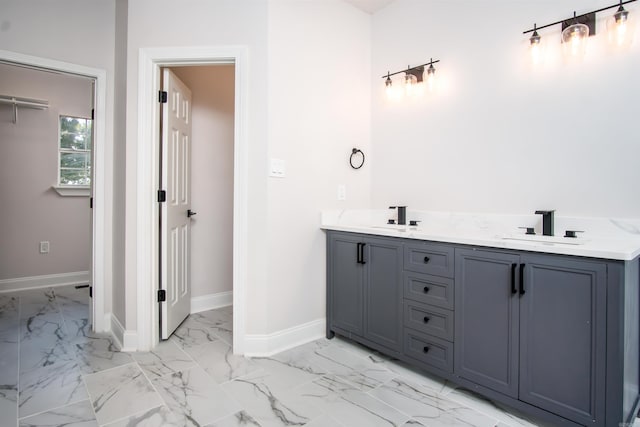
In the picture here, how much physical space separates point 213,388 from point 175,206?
1404mm

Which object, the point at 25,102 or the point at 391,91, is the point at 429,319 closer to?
the point at 391,91

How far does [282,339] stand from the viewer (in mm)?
2398

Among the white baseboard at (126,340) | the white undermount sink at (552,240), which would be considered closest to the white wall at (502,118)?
the white undermount sink at (552,240)

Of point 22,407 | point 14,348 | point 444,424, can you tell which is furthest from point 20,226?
point 444,424

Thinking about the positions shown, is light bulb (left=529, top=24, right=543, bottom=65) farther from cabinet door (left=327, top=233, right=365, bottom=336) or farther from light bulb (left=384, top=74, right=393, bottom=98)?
cabinet door (left=327, top=233, right=365, bottom=336)

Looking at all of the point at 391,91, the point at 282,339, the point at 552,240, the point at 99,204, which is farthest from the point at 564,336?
the point at 99,204

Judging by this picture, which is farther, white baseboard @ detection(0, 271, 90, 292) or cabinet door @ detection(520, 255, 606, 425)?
white baseboard @ detection(0, 271, 90, 292)

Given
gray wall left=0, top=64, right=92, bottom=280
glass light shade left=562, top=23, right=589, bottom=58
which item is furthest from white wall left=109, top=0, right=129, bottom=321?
glass light shade left=562, top=23, right=589, bottom=58

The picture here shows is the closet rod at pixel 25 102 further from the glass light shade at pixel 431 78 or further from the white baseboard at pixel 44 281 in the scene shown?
the glass light shade at pixel 431 78

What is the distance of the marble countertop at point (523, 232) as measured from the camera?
1.42 metres

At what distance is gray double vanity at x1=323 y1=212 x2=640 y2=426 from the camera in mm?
1344

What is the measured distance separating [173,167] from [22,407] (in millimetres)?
1654

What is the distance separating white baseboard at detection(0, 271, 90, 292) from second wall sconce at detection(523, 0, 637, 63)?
5.12 metres

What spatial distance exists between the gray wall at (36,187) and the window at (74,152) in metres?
0.08
